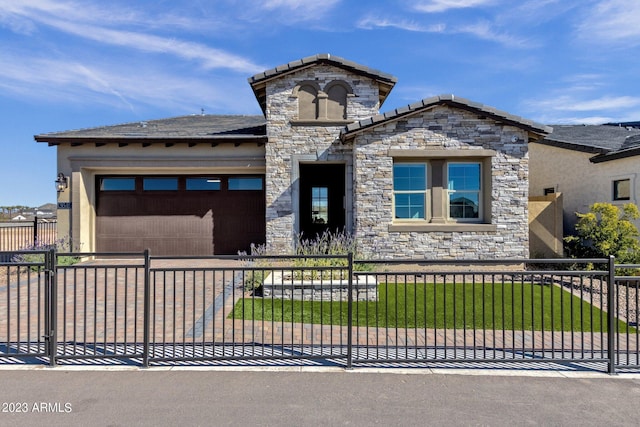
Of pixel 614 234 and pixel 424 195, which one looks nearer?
pixel 614 234

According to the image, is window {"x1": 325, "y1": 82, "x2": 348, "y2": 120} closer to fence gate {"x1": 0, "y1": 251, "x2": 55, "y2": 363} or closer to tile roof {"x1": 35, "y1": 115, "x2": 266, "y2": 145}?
tile roof {"x1": 35, "y1": 115, "x2": 266, "y2": 145}

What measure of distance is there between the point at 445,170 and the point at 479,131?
1358mm

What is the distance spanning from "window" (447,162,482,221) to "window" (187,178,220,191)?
751 cm

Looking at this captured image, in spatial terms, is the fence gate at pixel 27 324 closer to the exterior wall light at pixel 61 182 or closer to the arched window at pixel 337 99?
the exterior wall light at pixel 61 182

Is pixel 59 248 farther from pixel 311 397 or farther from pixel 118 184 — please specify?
pixel 311 397

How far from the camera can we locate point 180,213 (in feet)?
42.1

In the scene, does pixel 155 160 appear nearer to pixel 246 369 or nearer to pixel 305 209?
pixel 305 209

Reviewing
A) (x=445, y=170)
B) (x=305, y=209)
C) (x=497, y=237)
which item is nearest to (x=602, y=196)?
(x=497, y=237)

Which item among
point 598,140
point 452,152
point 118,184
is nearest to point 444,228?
point 452,152

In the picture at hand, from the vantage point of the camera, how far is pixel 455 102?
10188mm

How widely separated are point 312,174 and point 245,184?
2.31 meters

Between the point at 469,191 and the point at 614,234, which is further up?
the point at 469,191

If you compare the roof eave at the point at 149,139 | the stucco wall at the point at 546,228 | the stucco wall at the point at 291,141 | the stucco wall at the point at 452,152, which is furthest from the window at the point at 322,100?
the stucco wall at the point at 546,228

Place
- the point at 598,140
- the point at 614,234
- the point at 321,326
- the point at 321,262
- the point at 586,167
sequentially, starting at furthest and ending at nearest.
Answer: the point at 598,140 → the point at 586,167 → the point at 614,234 → the point at 321,262 → the point at 321,326
